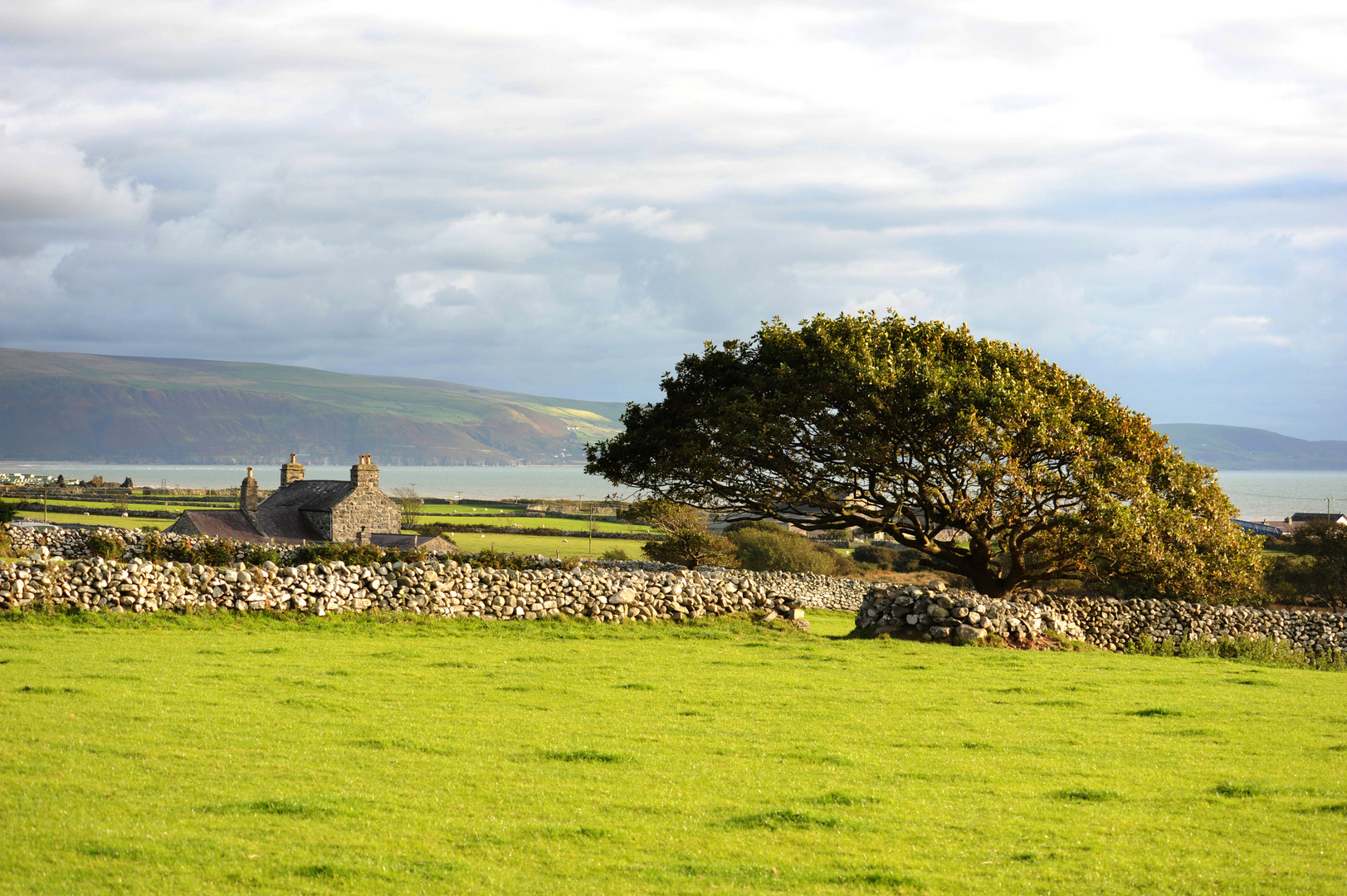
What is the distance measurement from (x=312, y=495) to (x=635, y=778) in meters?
43.7

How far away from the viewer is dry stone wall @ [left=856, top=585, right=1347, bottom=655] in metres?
22.1

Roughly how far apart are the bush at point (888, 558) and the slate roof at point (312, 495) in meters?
32.6

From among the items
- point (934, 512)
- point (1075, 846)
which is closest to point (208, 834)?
point (1075, 846)

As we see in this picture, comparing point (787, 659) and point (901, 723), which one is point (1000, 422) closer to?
point (787, 659)

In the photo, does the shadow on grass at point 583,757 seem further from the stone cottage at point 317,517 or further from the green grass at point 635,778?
the stone cottage at point 317,517

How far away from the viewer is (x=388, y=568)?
2281 centimetres

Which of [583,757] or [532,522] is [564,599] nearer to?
[583,757]

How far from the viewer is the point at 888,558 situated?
6919 centimetres

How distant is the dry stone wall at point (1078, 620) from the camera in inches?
869

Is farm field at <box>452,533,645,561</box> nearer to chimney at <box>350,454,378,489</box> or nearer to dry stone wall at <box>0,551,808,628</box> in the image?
chimney at <box>350,454,378,489</box>

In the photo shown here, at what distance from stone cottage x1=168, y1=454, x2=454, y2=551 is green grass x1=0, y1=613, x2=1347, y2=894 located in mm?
29129

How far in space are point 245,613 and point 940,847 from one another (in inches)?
661

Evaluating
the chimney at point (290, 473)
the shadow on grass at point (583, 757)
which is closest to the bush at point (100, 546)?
the shadow on grass at point (583, 757)

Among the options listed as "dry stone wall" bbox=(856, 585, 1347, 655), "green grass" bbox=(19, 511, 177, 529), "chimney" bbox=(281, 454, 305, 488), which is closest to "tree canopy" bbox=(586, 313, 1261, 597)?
"dry stone wall" bbox=(856, 585, 1347, 655)
